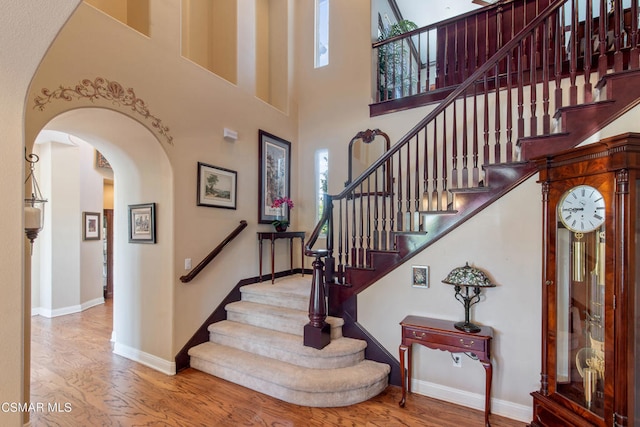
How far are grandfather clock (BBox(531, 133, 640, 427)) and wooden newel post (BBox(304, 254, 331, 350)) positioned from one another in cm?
171

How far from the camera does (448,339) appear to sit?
2477 millimetres

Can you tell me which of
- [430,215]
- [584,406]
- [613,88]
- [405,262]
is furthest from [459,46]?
[584,406]

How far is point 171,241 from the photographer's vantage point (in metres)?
3.22

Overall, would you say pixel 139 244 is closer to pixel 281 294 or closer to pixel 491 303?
pixel 281 294

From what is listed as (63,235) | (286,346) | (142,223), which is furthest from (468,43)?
(63,235)

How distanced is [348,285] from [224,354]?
1.49m

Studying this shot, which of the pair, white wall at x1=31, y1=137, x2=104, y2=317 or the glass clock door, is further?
white wall at x1=31, y1=137, x2=104, y2=317

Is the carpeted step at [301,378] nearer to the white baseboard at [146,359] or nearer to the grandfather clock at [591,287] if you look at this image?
the white baseboard at [146,359]

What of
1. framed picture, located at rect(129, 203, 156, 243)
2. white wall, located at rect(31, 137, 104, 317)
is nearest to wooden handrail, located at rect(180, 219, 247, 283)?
framed picture, located at rect(129, 203, 156, 243)

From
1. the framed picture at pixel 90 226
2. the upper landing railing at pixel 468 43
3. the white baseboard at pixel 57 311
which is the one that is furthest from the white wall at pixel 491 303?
the framed picture at pixel 90 226

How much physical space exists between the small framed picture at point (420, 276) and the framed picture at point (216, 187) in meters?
2.34

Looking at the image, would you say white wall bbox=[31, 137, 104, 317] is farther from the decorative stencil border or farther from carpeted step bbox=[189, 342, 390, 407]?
carpeted step bbox=[189, 342, 390, 407]

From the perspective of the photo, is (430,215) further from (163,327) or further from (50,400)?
(50,400)

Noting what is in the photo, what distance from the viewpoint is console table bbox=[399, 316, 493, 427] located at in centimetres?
237
